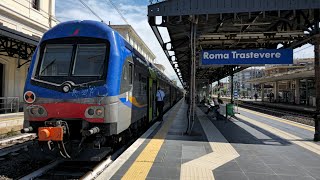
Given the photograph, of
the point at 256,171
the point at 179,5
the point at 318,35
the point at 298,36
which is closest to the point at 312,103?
the point at 298,36

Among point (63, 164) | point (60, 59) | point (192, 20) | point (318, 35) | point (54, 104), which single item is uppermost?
point (192, 20)

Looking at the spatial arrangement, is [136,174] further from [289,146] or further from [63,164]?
[289,146]

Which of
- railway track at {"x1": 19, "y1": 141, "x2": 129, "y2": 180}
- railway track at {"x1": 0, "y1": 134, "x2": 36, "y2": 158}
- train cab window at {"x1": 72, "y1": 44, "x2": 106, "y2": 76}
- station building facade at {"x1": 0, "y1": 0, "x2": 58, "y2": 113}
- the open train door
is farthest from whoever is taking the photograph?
station building facade at {"x1": 0, "y1": 0, "x2": 58, "y2": 113}

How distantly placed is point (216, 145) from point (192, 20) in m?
4.26

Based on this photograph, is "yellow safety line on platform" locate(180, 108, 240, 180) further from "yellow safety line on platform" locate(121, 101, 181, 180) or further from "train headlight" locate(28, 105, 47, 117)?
"train headlight" locate(28, 105, 47, 117)

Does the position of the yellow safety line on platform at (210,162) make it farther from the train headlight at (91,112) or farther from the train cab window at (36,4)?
the train cab window at (36,4)

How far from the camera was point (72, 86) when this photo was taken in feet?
20.1

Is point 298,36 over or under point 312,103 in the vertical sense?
over

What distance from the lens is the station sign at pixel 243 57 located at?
10852 mm

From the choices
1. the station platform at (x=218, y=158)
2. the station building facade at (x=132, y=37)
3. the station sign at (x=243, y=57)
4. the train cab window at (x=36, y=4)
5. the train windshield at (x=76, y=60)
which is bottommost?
the station platform at (x=218, y=158)

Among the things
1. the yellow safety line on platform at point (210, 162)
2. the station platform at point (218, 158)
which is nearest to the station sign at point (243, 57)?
the station platform at point (218, 158)

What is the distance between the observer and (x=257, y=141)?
348 inches

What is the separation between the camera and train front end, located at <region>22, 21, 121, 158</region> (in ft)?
19.6

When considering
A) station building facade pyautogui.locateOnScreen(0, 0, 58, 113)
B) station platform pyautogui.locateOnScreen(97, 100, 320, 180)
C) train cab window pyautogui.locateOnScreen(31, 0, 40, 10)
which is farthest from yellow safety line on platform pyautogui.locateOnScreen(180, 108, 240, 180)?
train cab window pyautogui.locateOnScreen(31, 0, 40, 10)
